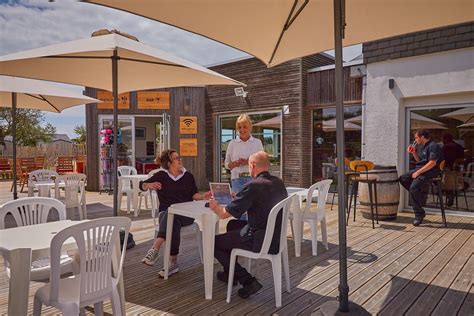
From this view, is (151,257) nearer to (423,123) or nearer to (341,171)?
(341,171)

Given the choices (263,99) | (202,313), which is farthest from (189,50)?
(202,313)

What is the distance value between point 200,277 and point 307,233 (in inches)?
85.2

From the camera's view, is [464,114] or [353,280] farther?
[464,114]

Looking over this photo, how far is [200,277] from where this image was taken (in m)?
3.26

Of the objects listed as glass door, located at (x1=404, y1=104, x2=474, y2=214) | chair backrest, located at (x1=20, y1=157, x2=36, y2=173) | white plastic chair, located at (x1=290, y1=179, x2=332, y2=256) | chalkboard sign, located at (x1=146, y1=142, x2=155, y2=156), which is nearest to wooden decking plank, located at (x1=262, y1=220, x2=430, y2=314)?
white plastic chair, located at (x1=290, y1=179, x2=332, y2=256)

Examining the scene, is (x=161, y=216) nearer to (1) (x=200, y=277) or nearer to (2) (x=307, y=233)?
(1) (x=200, y=277)

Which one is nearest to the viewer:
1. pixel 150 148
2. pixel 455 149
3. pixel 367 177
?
pixel 367 177

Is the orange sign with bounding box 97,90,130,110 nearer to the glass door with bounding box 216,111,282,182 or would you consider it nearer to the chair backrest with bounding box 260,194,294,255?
the glass door with bounding box 216,111,282,182

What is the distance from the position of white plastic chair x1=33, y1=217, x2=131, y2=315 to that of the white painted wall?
218 inches

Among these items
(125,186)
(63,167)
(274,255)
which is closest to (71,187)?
(125,186)

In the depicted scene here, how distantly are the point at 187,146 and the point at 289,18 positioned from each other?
722 cm

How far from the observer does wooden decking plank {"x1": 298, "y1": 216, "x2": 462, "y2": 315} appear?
2.76 meters

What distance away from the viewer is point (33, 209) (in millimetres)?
2816

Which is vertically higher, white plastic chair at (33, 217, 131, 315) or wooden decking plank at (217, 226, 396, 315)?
white plastic chair at (33, 217, 131, 315)
